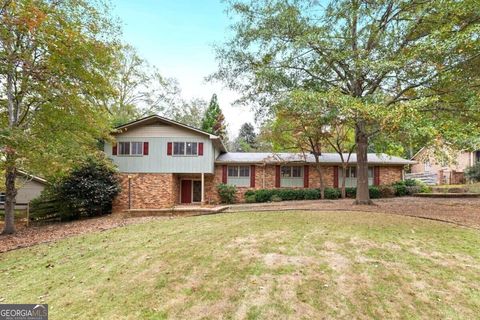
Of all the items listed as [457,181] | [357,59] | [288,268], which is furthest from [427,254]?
[457,181]

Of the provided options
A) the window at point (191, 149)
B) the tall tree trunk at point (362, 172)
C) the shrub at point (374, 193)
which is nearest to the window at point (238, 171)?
the window at point (191, 149)

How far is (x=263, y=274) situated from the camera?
4.90 metres

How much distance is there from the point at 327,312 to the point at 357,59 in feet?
25.2

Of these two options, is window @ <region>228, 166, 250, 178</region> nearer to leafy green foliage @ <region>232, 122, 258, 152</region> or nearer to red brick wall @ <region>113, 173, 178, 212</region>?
red brick wall @ <region>113, 173, 178, 212</region>

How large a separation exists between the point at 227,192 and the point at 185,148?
158 inches

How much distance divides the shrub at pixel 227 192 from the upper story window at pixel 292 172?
3793mm

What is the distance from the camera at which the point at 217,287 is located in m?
4.57

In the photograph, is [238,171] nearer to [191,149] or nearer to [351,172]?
[191,149]

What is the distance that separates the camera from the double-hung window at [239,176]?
19562mm

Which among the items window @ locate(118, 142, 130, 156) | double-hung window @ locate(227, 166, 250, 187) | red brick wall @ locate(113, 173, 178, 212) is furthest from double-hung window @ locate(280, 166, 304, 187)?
window @ locate(118, 142, 130, 156)

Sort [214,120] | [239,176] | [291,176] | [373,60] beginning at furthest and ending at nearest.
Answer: [214,120]
[291,176]
[239,176]
[373,60]

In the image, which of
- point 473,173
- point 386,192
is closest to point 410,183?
point 386,192

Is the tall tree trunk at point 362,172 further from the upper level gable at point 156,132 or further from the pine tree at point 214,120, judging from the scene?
the pine tree at point 214,120

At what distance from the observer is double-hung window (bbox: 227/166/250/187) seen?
19562 mm
